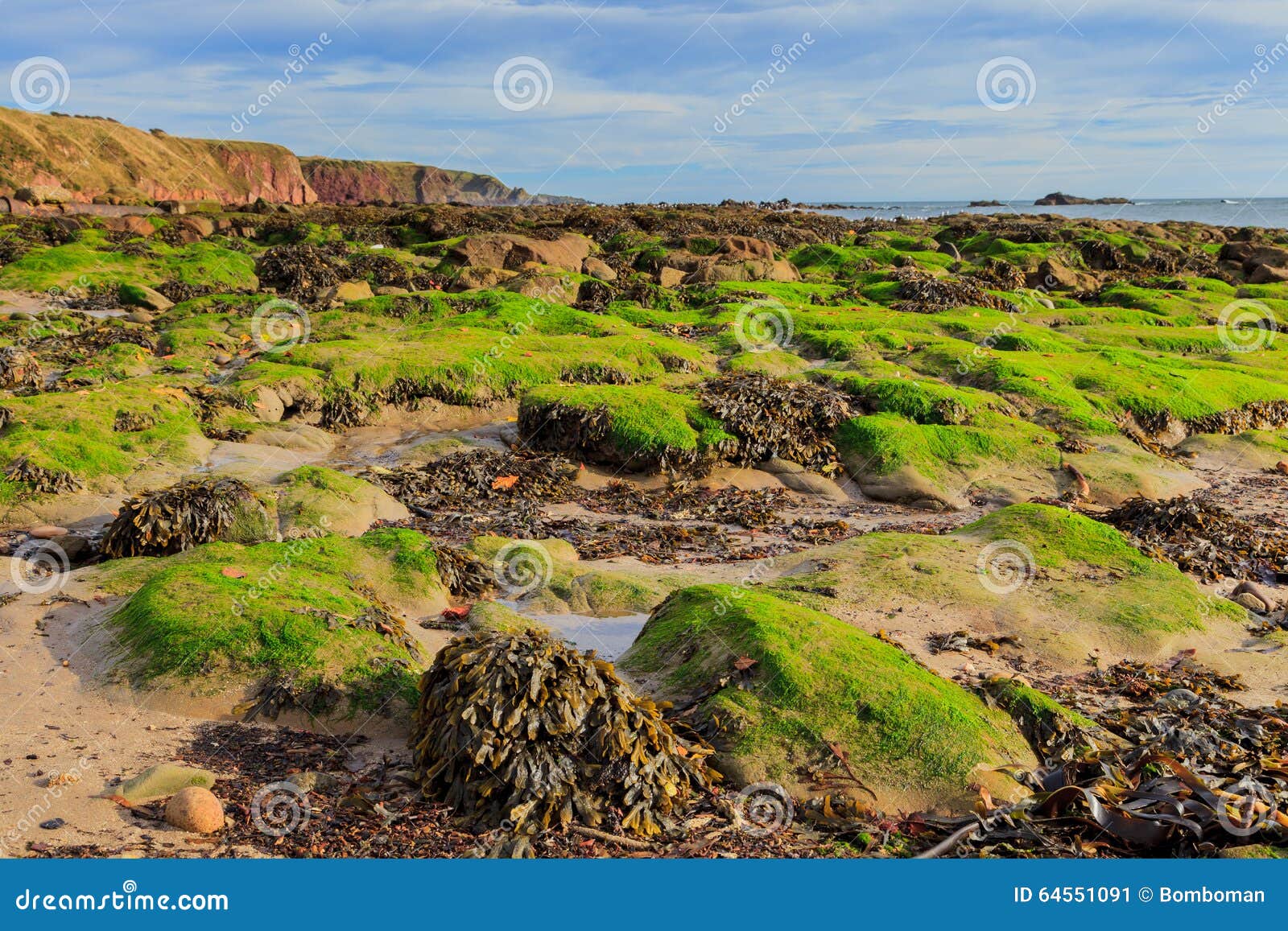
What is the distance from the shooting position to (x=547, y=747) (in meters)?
5.33

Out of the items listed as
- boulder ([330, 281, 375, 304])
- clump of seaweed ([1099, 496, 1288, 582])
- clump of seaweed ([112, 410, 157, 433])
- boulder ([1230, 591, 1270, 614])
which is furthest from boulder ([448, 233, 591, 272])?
boulder ([1230, 591, 1270, 614])

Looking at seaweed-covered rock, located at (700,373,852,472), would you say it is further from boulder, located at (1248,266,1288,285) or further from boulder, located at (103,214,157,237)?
boulder, located at (103,214,157,237)

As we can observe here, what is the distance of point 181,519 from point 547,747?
212 inches

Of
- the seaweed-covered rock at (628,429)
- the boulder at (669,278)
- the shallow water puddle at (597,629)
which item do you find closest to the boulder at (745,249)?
the boulder at (669,278)

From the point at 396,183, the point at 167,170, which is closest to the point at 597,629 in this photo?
the point at 167,170

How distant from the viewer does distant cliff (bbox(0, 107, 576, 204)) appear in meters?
76.4

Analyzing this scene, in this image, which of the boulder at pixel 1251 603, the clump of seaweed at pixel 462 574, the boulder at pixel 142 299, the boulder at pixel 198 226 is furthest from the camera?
the boulder at pixel 198 226

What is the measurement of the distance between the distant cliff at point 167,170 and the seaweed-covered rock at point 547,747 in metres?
66.3

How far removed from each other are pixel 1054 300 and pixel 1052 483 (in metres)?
16.3

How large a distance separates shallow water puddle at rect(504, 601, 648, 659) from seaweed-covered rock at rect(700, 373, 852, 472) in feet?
18.4

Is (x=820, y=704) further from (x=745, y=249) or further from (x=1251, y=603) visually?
(x=745, y=249)

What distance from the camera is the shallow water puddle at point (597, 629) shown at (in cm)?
761

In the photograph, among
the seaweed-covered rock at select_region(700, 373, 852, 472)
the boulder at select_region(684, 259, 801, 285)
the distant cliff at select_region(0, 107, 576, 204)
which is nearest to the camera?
the seaweed-covered rock at select_region(700, 373, 852, 472)

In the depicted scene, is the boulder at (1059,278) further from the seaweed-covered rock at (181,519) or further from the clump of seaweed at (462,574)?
the seaweed-covered rock at (181,519)
